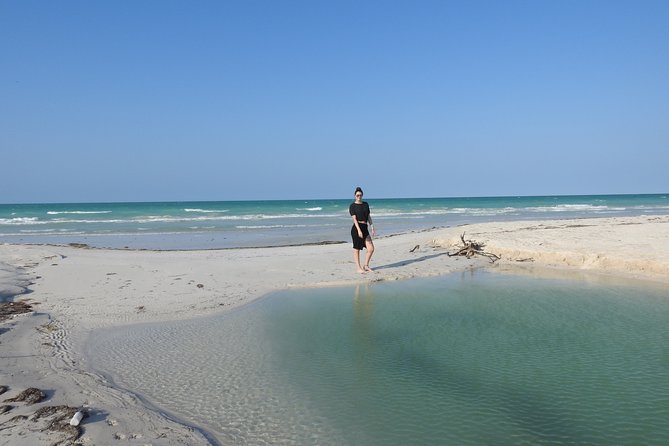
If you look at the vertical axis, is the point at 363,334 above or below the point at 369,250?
below

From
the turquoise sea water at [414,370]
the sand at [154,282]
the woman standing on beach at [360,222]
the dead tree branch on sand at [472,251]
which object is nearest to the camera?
the turquoise sea water at [414,370]

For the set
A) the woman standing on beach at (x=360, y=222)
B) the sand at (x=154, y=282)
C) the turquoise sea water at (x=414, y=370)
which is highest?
the woman standing on beach at (x=360, y=222)

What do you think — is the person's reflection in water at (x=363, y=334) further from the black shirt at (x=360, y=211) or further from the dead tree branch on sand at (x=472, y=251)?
the dead tree branch on sand at (x=472, y=251)

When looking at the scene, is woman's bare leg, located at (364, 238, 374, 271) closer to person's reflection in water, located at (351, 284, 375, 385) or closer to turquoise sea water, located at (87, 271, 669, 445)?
person's reflection in water, located at (351, 284, 375, 385)

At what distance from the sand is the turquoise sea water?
390 mm

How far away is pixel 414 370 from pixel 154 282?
621 centimetres

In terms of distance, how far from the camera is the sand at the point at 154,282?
11.5 feet

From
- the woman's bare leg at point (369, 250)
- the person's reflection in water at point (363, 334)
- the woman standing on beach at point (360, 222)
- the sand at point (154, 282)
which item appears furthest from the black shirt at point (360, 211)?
the person's reflection in water at point (363, 334)

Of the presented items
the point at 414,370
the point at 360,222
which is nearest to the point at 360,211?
the point at 360,222

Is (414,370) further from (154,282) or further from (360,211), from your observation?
(154,282)

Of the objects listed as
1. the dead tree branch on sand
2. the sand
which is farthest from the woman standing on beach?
the dead tree branch on sand

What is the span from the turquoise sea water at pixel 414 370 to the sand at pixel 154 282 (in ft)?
1.28

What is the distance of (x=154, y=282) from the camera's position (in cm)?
898

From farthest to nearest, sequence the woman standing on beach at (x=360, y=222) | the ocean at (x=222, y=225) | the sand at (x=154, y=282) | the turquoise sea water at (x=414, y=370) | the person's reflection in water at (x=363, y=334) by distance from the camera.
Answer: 1. the ocean at (x=222, y=225)
2. the woman standing on beach at (x=360, y=222)
3. the person's reflection in water at (x=363, y=334)
4. the sand at (x=154, y=282)
5. the turquoise sea water at (x=414, y=370)
